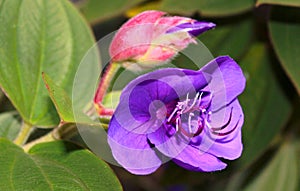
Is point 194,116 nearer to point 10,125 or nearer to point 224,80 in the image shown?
point 224,80

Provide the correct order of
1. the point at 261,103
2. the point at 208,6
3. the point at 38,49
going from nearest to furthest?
the point at 38,49 → the point at 208,6 → the point at 261,103

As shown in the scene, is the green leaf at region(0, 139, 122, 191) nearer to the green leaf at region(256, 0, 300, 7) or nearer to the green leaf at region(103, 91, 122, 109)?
the green leaf at region(103, 91, 122, 109)

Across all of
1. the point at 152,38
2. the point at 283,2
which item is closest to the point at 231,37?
the point at 283,2

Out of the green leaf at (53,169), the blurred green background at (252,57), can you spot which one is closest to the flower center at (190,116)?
the green leaf at (53,169)

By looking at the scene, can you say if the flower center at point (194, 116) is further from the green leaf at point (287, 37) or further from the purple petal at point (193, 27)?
the green leaf at point (287, 37)

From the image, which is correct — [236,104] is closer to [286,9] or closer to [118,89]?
[118,89]

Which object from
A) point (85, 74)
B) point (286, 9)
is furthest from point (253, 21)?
point (85, 74)

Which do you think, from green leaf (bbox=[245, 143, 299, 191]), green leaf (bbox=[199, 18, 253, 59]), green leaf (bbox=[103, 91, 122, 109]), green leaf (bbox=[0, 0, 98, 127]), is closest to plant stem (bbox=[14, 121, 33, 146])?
green leaf (bbox=[0, 0, 98, 127])
